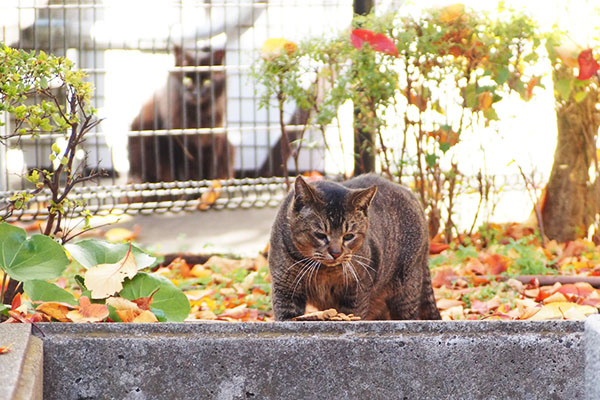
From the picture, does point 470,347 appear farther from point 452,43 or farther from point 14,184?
point 14,184

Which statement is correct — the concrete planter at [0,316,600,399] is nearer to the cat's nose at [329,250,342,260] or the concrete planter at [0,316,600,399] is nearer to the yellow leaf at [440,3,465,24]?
the cat's nose at [329,250,342,260]

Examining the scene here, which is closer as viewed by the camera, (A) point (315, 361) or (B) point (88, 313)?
(A) point (315, 361)

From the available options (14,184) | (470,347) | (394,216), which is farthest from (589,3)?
(14,184)

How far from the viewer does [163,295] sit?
9.63ft

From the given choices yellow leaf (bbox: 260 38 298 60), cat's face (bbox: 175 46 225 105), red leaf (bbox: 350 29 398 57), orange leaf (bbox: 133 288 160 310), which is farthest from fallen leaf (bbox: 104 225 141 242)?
orange leaf (bbox: 133 288 160 310)

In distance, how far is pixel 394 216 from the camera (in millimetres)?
4016

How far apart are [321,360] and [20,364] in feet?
2.55

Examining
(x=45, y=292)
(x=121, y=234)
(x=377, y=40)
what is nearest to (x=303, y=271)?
(x=45, y=292)

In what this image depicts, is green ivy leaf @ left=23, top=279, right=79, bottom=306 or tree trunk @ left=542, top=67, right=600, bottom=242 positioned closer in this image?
green ivy leaf @ left=23, top=279, right=79, bottom=306

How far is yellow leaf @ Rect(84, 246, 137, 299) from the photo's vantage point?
109 inches

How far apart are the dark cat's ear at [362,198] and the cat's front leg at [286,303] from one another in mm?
407

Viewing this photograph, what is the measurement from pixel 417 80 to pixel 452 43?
34 centimetres

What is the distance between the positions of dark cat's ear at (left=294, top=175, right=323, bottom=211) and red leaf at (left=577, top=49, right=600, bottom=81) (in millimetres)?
1917

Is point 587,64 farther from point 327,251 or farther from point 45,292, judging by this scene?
point 45,292
